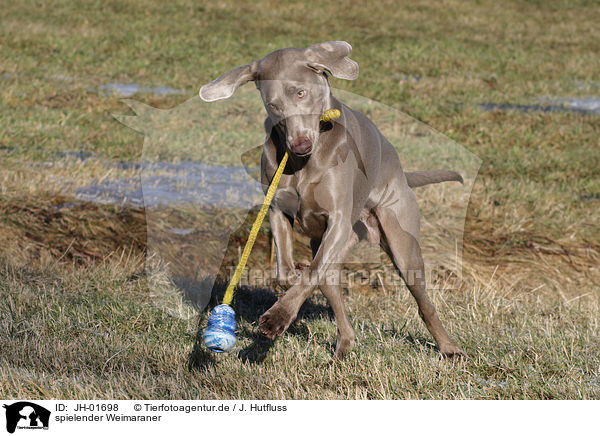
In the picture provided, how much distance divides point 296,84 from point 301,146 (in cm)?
35

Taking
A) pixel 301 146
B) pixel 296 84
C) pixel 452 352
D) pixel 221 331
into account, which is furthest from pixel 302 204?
pixel 452 352

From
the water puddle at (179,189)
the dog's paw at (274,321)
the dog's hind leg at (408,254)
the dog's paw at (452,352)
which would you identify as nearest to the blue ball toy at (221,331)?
the dog's paw at (274,321)

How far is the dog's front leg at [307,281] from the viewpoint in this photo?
3.15 metres

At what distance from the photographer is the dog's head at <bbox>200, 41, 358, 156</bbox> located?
352 cm

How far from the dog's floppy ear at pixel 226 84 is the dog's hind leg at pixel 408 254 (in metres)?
1.21

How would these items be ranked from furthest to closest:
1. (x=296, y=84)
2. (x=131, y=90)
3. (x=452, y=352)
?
1. (x=131, y=90)
2. (x=452, y=352)
3. (x=296, y=84)

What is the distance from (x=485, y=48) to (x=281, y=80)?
16240 mm

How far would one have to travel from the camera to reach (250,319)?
4.82 metres

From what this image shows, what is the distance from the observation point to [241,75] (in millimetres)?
3684

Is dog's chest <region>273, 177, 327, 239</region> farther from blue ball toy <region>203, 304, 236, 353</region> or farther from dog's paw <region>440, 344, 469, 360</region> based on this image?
dog's paw <region>440, 344, 469, 360</region>

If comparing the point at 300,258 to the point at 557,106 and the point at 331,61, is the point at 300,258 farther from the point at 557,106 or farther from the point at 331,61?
the point at 557,106

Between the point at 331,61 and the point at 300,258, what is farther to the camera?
the point at 300,258

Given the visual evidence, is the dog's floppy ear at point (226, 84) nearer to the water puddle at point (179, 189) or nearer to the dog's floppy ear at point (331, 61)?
the dog's floppy ear at point (331, 61)
